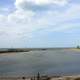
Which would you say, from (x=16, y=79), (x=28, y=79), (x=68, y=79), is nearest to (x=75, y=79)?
(x=68, y=79)

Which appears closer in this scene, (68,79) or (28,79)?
(68,79)

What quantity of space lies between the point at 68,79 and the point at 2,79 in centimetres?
1079

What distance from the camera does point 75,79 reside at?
29516 millimetres

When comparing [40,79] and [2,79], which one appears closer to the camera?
[40,79]

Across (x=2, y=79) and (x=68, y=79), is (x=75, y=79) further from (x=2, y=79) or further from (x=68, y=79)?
(x=2, y=79)

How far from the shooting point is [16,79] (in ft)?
117

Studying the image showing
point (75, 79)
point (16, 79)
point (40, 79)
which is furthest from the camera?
point (16, 79)

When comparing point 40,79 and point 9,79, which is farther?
point 9,79

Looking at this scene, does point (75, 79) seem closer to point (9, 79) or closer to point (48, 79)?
point (48, 79)

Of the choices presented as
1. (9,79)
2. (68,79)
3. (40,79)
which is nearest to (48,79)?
(40,79)

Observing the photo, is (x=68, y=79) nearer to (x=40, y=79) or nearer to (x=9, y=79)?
(x=40, y=79)

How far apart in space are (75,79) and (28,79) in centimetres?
777

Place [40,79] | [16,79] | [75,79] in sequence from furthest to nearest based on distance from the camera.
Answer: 1. [16,79]
2. [40,79]
3. [75,79]

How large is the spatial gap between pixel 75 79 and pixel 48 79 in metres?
5.39
